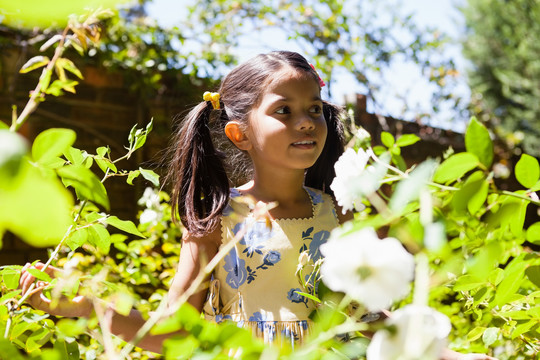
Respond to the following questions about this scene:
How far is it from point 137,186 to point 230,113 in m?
1.43

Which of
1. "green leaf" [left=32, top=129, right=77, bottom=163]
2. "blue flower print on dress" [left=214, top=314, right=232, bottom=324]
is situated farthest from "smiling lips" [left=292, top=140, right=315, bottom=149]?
"green leaf" [left=32, top=129, right=77, bottom=163]

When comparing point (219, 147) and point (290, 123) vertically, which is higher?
point (290, 123)

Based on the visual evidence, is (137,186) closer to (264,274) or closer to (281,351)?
(264,274)

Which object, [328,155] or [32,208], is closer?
[32,208]

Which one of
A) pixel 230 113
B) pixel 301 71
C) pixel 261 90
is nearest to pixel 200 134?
pixel 230 113

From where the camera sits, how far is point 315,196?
1.69 m

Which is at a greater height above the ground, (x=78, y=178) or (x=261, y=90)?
(x=78, y=178)

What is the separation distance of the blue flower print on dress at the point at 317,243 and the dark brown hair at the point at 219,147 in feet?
0.74

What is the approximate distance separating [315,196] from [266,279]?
1.08 ft

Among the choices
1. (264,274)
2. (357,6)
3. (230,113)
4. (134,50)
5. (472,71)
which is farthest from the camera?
(472,71)

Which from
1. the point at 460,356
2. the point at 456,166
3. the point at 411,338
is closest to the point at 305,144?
the point at 460,356

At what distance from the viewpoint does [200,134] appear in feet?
5.70

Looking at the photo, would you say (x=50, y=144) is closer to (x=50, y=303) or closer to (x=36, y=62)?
(x=36, y=62)

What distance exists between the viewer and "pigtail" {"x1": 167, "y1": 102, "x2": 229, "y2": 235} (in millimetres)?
1531
